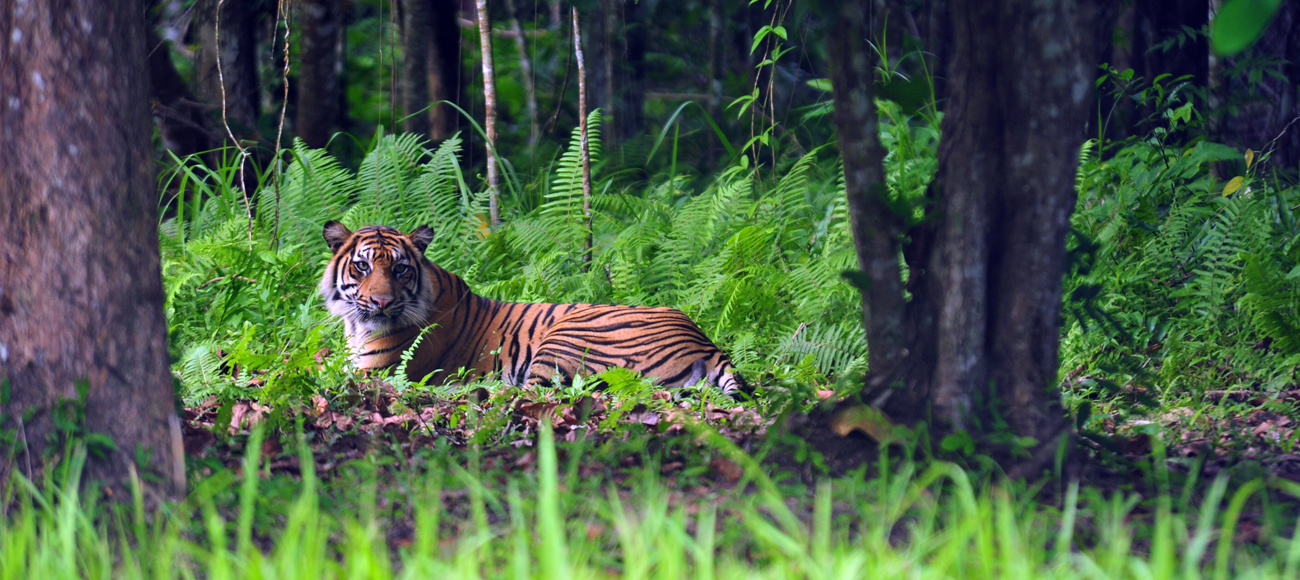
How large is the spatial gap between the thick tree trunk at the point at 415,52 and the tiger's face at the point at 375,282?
3.87 metres

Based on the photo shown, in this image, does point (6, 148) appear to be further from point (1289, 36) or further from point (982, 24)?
point (1289, 36)

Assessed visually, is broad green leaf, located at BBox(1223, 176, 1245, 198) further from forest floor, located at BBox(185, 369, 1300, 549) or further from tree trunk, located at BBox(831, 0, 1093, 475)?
tree trunk, located at BBox(831, 0, 1093, 475)

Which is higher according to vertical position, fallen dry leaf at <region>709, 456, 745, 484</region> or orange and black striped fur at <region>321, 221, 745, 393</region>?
orange and black striped fur at <region>321, 221, 745, 393</region>

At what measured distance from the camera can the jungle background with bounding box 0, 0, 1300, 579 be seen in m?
1.92

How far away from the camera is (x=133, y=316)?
231cm

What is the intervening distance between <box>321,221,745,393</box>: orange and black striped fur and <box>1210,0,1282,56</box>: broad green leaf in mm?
3390

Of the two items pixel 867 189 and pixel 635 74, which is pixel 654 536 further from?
pixel 635 74

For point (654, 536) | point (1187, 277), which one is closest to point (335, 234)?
point (654, 536)

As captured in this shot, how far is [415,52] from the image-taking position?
28.9 ft

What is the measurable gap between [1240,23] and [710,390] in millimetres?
3104

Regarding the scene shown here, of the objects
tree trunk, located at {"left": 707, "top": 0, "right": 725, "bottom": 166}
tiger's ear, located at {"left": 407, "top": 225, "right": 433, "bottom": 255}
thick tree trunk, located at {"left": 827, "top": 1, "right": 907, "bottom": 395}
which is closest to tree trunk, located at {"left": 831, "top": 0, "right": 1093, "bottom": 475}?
thick tree trunk, located at {"left": 827, "top": 1, "right": 907, "bottom": 395}

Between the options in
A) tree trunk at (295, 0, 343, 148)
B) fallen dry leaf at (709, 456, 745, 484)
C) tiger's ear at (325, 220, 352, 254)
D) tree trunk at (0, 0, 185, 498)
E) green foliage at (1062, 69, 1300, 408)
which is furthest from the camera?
tree trunk at (295, 0, 343, 148)

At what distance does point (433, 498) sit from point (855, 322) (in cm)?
335

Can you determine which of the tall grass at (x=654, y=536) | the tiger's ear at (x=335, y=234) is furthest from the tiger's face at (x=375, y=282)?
the tall grass at (x=654, y=536)
